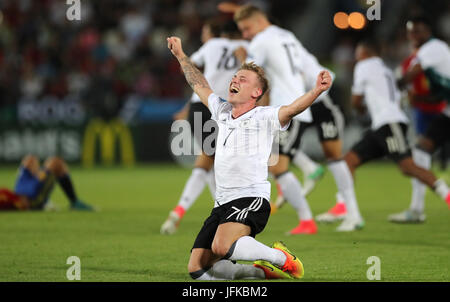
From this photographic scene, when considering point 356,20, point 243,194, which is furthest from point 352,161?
point 356,20

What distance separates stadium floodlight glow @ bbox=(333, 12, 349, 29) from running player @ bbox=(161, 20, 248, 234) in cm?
1451

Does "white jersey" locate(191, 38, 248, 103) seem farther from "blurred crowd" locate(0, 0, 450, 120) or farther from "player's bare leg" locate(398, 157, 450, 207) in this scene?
"blurred crowd" locate(0, 0, 450, 120)

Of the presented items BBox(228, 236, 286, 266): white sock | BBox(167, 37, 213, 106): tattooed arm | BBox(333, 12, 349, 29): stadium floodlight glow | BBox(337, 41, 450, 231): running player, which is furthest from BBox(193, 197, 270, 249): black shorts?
Result: BBox(333, 12, 349, 29): stadium floodlight glow

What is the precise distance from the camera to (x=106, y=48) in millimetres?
22047

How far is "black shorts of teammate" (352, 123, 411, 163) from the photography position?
9.27 meters

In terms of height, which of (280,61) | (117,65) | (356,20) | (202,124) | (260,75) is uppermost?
(356,20)

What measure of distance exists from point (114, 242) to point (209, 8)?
16.1 metres

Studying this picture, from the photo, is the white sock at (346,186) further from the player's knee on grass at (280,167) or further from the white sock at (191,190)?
the white sock at (191,190)

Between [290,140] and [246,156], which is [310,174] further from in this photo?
[246,156]

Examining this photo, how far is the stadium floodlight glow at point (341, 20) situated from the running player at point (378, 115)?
14447mm

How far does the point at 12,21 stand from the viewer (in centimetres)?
2270

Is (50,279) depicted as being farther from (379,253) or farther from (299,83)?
(299,83)

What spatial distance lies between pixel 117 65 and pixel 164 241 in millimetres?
14078
